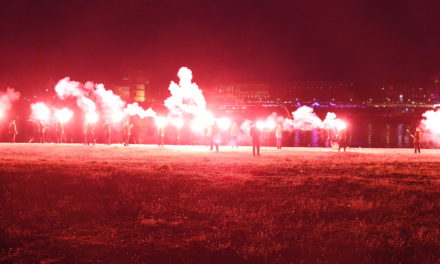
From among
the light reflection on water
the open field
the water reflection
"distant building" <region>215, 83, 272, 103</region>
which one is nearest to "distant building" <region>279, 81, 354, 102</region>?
"distant building" <region>215, 83, 272, 103</region>

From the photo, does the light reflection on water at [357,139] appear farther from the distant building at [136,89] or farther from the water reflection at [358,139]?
the distant building at [136,89]

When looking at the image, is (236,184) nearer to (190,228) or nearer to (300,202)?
(300,202)

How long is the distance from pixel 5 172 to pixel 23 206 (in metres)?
5.48

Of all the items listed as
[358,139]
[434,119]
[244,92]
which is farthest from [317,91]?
[434,119]

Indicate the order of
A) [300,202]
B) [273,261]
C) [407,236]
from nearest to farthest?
[273,261], [407,236], [300,202]

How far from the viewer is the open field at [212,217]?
28.5 feet

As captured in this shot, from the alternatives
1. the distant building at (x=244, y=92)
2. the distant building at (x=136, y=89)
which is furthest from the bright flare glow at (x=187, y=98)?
the distant building at (x=244, y=92)

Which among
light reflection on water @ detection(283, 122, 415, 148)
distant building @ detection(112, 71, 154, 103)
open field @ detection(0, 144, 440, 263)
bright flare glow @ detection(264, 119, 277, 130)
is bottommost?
open field @ detection(0, 144, 440, 263)

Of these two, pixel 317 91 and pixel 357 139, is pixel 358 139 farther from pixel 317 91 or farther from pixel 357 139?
pixel 317 91

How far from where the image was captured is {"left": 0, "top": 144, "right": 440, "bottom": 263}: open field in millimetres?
8695

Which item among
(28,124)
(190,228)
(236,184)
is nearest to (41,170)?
(236,184)

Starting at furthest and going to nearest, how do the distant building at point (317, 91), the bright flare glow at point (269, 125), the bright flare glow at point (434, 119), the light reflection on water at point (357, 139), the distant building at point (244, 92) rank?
the distant building at point (317, 91), the distant building at point (244, 92), the light reflection on water at point (357, 139), the bright flare glow at point (434, 119), the bright flare glow at point (269, 125)

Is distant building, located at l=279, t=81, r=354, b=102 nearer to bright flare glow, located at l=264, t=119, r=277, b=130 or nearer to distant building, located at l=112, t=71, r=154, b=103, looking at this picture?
distant building, located at l=112, t=71, r=154, b=103

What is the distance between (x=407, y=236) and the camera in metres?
9.87
